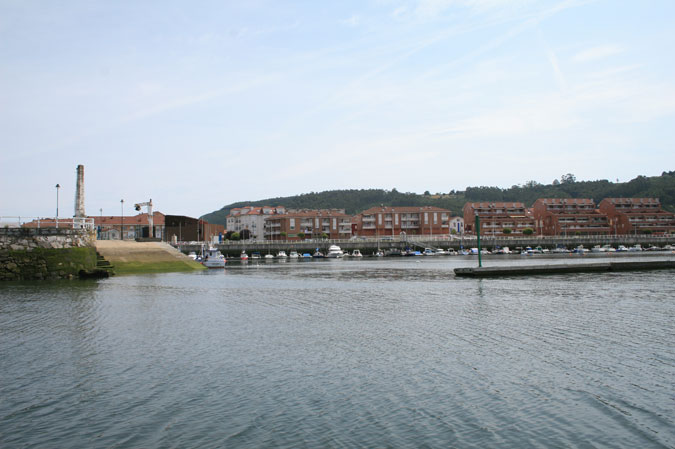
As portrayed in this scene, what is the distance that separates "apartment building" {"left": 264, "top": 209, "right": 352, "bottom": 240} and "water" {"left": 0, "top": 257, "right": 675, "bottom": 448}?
14441cm

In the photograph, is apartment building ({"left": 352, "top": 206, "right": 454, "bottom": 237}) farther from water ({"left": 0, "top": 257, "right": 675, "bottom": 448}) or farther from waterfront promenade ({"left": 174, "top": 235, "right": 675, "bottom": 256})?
water ({"left": 0, "top": 257, "right": 675, "bottom": 448})

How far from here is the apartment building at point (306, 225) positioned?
17925 cm

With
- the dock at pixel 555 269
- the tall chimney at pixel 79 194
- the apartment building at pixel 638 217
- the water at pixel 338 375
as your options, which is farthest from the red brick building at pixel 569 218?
the water at pixel 338 375

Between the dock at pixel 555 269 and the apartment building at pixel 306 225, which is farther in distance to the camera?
the apartment building at pixel 306 225

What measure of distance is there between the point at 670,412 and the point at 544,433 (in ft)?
12.7

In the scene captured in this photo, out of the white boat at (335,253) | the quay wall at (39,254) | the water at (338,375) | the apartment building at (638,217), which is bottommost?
the water at (338,375)

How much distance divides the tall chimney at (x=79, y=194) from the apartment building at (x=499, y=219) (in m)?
134

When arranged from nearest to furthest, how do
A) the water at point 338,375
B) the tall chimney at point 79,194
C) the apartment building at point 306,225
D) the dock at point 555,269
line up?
1. the water at point 338,375
2. the dock at point 555,269
3. the tall chimney at point 79,194
4. the apartment building at point 306,225

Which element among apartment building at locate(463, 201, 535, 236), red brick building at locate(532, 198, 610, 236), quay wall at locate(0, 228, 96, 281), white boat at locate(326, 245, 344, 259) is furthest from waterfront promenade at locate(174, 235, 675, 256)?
quay wall at locate(0, 228, 96, 281)

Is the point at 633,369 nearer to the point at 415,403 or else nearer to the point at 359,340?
the point at 415,403

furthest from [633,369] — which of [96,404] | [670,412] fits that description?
[96,404]

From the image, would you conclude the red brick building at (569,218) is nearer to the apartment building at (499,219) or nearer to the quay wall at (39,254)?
the apartment building at (499,219)

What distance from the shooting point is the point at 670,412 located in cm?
1348

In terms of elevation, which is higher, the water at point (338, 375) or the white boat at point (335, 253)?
the white boat at point (335, 253)
